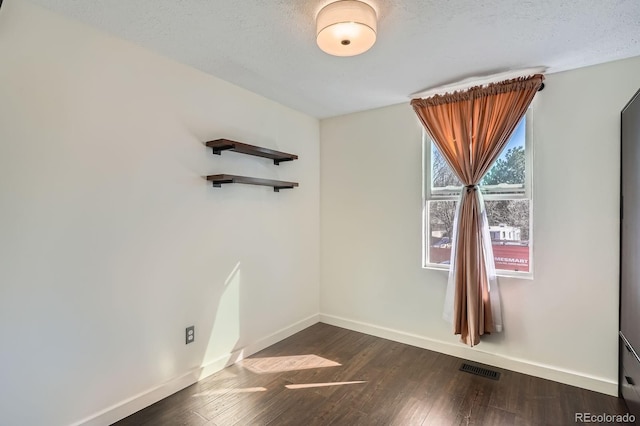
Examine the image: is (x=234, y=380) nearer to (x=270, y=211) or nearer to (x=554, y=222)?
(x=270, y=211)

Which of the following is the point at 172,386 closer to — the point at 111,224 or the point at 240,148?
the point at 111,224

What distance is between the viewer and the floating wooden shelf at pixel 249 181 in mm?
2547

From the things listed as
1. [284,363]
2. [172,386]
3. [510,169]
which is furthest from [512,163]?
[172,386]

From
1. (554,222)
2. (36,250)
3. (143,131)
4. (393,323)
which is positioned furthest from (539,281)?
(36,250)

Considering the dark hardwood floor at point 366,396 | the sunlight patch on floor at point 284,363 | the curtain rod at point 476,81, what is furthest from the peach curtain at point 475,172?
the sunlight patch on floor at point 284,363

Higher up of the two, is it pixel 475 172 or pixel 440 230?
pixel 475 172

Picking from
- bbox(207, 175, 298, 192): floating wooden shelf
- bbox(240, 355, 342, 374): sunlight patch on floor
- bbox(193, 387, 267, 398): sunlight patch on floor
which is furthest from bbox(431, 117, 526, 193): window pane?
bbox(193, 387, 267, 398): sunlight patch on floor

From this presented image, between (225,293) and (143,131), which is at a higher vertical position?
(143,131)

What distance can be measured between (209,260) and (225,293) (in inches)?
13.4

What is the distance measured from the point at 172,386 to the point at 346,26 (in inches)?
104

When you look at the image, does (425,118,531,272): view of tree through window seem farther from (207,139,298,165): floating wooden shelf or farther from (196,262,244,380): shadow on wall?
(196,262,244,380): shadow on wall

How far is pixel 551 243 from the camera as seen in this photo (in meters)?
2.53

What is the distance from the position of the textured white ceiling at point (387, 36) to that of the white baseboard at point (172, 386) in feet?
7.73

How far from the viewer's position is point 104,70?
2008 millimetres
